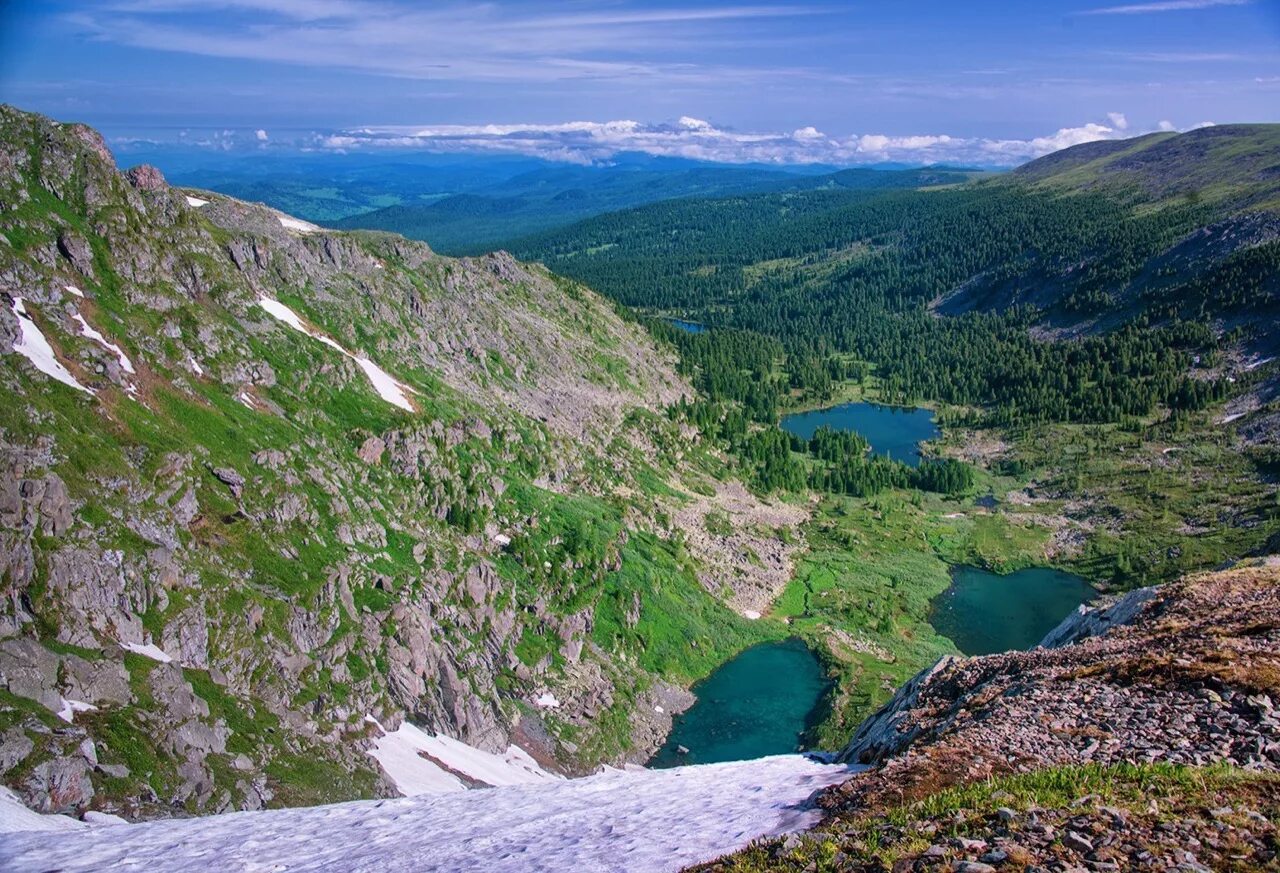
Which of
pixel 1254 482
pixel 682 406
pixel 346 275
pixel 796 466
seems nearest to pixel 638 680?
pixel 346 275

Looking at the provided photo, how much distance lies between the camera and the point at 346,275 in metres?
114

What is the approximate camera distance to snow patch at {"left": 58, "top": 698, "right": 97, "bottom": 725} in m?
41.7

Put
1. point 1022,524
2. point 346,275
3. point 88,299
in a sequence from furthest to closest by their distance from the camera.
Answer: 1. point 1022,524
2. point 346,275
3. point 88,299

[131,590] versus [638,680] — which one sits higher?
[131,590]

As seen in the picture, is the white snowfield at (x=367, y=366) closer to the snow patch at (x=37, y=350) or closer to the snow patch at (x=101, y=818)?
the snow patch at (x=37, y=350)

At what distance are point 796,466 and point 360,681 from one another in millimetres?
104041

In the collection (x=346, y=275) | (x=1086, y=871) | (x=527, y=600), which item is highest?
(x=346, y=275)

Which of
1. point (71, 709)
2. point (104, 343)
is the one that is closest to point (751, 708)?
point (71, 709)

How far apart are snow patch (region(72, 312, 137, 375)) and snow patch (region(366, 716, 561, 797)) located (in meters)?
33.5

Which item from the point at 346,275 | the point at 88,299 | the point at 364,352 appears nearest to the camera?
the point at 88,299

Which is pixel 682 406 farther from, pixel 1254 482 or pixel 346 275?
pixel 1254 482

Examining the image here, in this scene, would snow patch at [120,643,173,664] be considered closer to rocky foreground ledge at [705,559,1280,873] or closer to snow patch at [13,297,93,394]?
snow patch at [13,297,93,394]

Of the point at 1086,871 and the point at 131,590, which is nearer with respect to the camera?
the point at 1086,871

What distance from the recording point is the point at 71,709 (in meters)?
42.5
